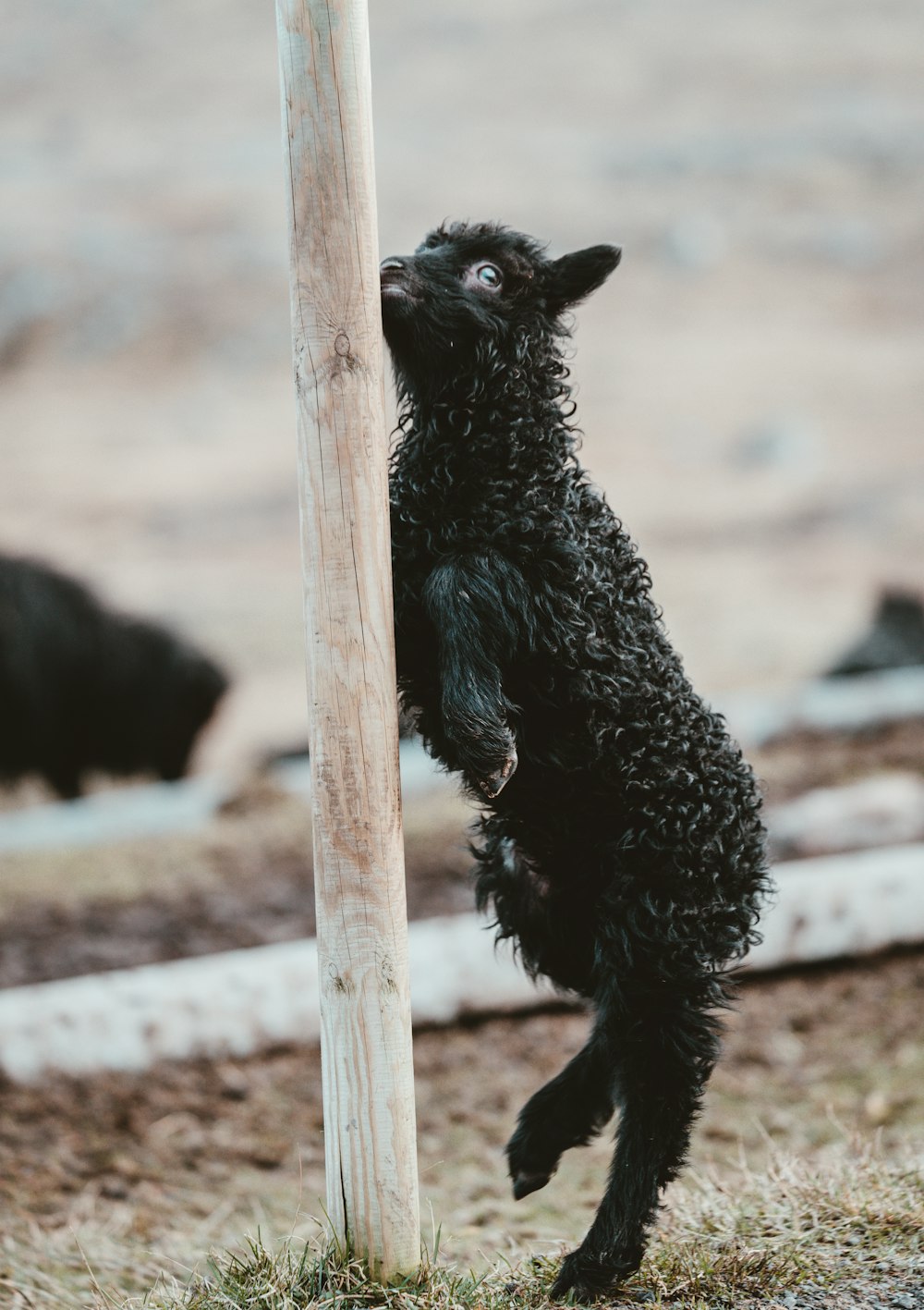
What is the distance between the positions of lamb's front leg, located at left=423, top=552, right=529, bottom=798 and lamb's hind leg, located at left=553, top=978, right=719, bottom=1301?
788 millimetres

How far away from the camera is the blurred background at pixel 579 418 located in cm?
507

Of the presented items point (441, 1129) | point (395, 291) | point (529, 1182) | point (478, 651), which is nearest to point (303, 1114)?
point (441, 1129)

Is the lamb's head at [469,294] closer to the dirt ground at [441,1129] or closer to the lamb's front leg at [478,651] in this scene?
the lamb's front leg at [478,651]

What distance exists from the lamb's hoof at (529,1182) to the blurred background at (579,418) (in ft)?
1.34

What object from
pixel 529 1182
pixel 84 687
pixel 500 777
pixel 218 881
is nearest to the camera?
pixel 500 777

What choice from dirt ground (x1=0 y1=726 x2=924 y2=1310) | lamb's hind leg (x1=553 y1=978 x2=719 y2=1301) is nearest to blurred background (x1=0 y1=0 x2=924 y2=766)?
dirt ground (x1=0 y1=726 x2=924 y2=1310)

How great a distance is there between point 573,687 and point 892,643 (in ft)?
35.3

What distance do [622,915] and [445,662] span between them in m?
0.86

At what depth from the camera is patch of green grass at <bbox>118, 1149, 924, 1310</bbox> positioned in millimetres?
3096

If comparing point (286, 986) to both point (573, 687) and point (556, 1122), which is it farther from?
point (573, 687)

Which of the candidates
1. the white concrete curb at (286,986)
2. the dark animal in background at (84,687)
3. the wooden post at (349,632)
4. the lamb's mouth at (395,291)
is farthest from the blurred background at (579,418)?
the wooden post at (349,632)

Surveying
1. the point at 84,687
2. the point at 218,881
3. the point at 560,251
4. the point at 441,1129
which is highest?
the point at 560,251

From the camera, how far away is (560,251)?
22.5m

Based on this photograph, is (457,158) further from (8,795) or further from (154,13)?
(8,795)
